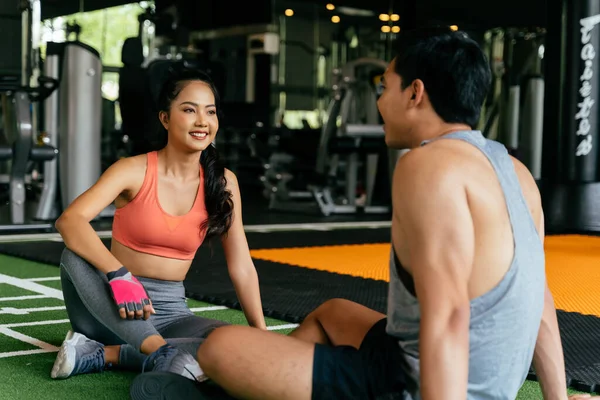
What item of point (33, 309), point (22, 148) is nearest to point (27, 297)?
point (33, 309)

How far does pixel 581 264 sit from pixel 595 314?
1699mm

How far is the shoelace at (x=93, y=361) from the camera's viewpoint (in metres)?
2.69

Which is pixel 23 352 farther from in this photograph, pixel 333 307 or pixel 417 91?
pixel 417 91

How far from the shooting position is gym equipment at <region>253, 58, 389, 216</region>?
942 centimetres

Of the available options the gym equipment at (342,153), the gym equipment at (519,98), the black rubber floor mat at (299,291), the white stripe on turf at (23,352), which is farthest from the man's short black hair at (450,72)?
the gym equipment at (519,98)

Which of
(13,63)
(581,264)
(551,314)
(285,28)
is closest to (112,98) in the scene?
(13,63)

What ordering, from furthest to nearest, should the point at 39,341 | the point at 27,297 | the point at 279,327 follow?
1. the point at 27,297
2. the point at 279,327
3. the point at 39,341

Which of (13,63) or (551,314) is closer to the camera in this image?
(551,314)

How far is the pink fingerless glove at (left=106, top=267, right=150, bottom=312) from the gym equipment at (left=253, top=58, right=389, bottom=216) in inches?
265

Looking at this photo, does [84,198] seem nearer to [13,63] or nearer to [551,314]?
[551,314]

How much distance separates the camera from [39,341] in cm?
322

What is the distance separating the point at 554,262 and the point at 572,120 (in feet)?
5.86

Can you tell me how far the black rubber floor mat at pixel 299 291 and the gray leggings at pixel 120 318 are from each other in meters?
0.53

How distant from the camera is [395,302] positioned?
5.98ft
